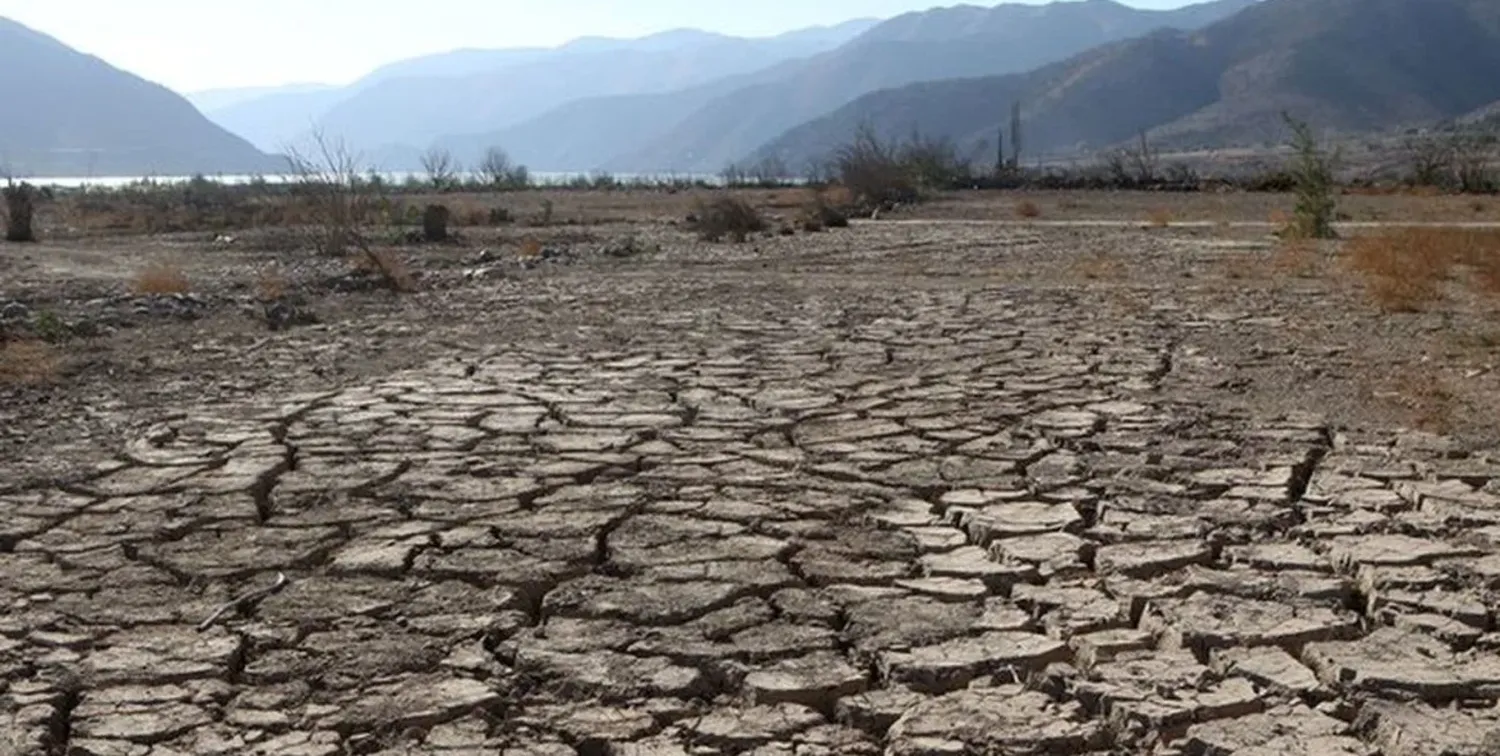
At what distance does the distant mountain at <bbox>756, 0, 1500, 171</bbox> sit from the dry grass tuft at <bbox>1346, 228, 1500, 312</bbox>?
280ft

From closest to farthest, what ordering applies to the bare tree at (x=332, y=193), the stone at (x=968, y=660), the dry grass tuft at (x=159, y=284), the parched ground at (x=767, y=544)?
the parched ground at (x=767, y=544) → the stone at (x=968, y=660) → the dry grass tuft at (x=159, y=284) → the bare tree at (x=332, y=193)

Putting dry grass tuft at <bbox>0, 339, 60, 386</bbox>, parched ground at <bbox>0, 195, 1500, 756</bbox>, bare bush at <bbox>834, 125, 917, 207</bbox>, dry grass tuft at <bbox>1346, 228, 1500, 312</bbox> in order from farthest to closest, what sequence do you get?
bare bush at <bbox>834, 125, 917, 207</bbox> → dry grass tuft at <bbox>1346, 228, 1500, 312</bbox> → dry grass tuft at <bbox>0, 339, 60, 386</bbox> → parched ground at <bbox>0, 195, 1500, 756</bbox>

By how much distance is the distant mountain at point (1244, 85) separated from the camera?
352 ft

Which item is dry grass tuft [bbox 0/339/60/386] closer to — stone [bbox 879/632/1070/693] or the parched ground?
the parched ground

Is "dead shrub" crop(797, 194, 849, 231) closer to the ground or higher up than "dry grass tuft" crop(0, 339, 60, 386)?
higher up

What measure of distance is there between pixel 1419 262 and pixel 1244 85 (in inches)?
4357

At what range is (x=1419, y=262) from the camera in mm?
12742

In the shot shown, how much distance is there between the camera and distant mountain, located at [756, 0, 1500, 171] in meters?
107

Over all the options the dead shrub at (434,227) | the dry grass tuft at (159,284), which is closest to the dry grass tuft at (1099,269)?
the dry grass tuft at (159,284)

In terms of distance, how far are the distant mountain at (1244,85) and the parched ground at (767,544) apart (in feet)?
307

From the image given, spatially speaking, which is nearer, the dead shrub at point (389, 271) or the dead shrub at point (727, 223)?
the dead shrub at point (389, 271)

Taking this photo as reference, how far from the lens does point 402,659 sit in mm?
3697

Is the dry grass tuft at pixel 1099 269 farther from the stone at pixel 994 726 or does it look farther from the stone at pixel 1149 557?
the stone at pixel 994 726

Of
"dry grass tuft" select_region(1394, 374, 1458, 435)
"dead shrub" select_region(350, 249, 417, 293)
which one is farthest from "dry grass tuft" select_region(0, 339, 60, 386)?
"dry grass tuft" select_region(1394, 374, 1458, 435)
